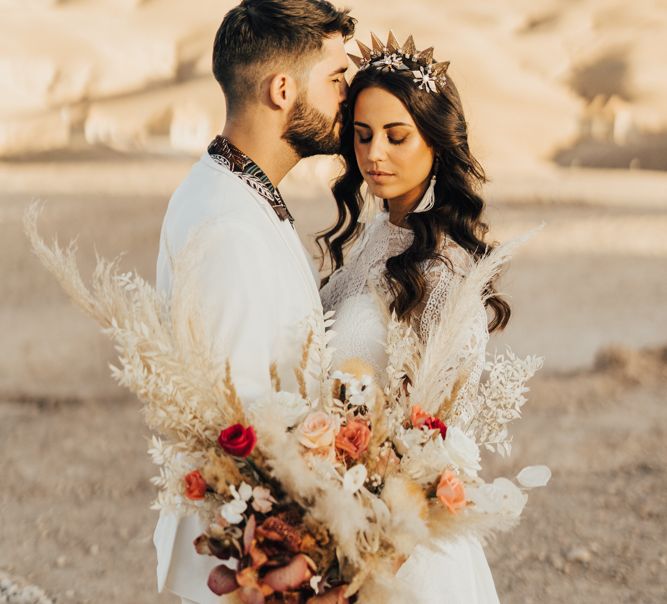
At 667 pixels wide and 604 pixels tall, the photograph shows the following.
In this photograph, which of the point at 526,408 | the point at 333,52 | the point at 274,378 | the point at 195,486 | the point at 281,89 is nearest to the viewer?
the point at 195,486

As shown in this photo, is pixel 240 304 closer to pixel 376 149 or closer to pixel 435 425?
pixel 435 425

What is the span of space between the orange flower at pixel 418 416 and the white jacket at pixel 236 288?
339 mm

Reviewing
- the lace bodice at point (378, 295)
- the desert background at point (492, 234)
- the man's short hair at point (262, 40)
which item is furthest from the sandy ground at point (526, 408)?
Answer: the man's short hair at point (262, 40)

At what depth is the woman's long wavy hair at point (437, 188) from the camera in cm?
256

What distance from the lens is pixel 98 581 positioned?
5.06 m

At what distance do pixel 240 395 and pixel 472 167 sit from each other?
1332 mm

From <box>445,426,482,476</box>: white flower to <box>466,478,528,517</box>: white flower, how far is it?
0.05 metres

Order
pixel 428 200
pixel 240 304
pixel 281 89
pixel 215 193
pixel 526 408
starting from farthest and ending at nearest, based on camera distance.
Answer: pixel 526 408 → pixel 428 200 → pixel 281 89 → pixel 215 193 → pixel 240 304

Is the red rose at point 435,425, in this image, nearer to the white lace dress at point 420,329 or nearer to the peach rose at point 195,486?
the white lace dress at point 420,329

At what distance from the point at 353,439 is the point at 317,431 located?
0.28 ft

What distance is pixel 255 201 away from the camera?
2.25 metres

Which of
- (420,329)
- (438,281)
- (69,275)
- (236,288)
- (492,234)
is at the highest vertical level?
(69,275)

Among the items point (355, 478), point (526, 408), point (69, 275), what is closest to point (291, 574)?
point (355, 478)

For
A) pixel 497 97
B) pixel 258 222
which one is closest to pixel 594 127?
pixel 497 97
